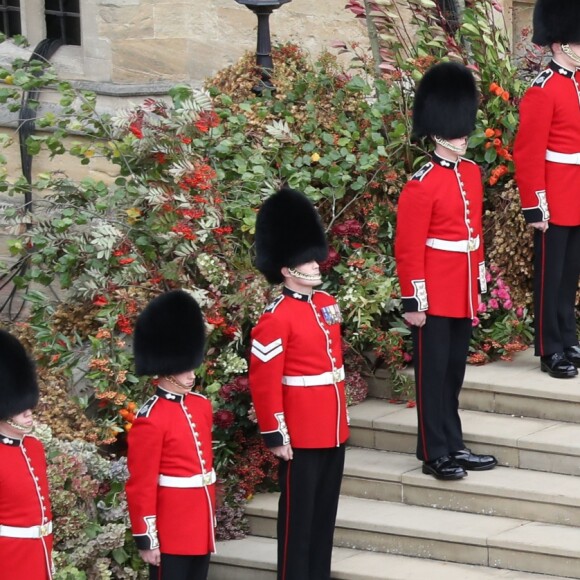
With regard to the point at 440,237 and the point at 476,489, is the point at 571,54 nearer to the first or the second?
the point at 440,237

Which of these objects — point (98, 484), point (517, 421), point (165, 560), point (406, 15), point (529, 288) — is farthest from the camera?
point (406, 15)

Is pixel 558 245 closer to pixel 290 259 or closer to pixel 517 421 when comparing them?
pixel 517 421

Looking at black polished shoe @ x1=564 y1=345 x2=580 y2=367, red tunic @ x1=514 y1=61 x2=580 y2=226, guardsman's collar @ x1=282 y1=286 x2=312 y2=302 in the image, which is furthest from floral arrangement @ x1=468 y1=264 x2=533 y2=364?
guardsman's collar @ x1=282 y1=286 x2=312 y2=302

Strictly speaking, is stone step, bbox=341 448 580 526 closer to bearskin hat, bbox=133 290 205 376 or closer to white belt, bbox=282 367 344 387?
white belt, bbox=282 367 344 387

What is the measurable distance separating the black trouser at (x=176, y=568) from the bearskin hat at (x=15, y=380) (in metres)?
0.78

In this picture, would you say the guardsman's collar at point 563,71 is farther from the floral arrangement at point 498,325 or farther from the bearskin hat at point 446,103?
the floral arrangement at point 498,325

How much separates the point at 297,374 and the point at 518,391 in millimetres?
1449

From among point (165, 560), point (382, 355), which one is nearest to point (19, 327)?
point (382, 355)

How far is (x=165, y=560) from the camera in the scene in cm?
599

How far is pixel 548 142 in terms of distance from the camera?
7.34 meters

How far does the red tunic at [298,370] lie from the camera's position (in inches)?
247

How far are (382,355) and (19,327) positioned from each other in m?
1.69

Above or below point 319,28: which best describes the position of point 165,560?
below

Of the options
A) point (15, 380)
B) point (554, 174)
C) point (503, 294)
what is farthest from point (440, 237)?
point (15, 380)
